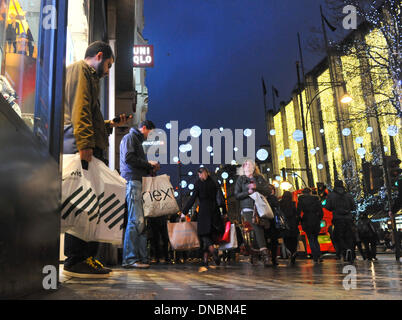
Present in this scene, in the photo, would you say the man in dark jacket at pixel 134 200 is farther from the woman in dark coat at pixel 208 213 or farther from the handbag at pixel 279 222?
the handbag at pixel 279 222

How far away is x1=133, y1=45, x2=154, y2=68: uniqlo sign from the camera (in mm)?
18672

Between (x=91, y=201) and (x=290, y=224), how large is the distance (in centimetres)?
803

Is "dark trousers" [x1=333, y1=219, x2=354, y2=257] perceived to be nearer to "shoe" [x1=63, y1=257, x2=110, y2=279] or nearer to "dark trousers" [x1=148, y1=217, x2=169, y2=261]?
"dark trousers" [x1=148, y1=217, x2=169, y2=261]

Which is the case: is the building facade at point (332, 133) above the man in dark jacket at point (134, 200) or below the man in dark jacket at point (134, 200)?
above

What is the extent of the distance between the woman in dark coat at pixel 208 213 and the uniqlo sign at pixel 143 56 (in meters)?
11.6

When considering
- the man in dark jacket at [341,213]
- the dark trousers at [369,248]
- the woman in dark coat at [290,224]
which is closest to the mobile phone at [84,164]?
the woman in dark coat at [290,224]

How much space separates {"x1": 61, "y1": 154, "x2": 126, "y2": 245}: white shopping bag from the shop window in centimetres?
72

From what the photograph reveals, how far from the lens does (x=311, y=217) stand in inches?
402

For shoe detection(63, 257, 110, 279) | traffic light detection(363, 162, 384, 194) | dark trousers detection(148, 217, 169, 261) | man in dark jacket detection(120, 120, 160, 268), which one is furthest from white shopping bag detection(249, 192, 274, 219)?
traffic light detection(363, 162, 384, 194)

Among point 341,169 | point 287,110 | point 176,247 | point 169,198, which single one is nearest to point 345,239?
point 176,247

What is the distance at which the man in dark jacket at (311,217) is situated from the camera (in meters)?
10.2

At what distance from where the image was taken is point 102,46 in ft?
13.9

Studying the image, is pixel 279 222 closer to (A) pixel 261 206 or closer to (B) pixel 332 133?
(A) pixel 261 206
